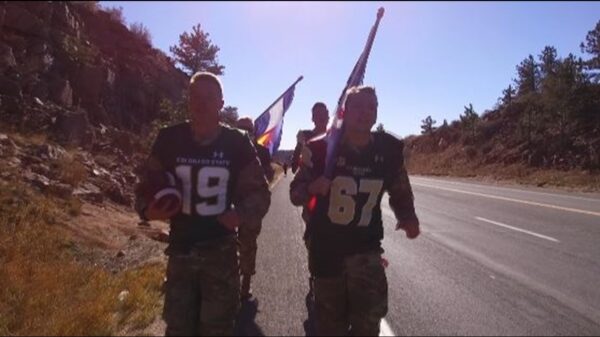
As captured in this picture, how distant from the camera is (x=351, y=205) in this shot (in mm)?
4141

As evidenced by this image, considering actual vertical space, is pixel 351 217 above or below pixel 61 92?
below

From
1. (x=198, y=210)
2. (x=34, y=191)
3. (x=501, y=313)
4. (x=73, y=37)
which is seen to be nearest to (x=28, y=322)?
(x=198, y=210)

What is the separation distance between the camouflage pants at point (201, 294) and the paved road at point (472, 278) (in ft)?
4.92

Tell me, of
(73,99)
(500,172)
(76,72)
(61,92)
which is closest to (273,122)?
(61,92)

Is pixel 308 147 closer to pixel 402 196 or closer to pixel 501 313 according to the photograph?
pixel 402 196

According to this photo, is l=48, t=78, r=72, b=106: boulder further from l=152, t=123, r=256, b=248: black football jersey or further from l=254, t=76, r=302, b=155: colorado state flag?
l=152, t=123, r=256, b=248: black football jersey

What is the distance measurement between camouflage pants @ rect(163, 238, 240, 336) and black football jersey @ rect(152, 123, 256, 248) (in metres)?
0.12

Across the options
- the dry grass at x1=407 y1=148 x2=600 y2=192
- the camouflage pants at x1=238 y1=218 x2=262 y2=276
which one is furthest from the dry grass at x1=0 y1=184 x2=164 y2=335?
the dry grass at x1=407 y1=148 x2=600 y2=192

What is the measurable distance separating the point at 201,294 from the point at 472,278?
464 cm

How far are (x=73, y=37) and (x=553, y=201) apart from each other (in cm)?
1804

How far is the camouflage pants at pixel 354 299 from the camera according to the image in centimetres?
399

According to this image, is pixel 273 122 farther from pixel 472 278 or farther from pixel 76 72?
pixel 76 72

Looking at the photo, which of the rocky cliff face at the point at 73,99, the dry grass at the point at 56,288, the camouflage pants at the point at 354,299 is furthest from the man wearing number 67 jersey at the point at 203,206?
the rocky cliff face at the point at 73,99

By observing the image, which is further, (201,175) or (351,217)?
(351,217)
